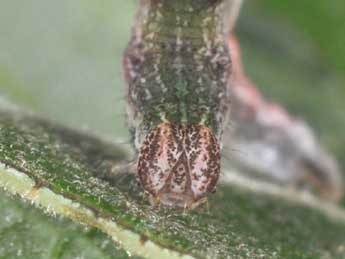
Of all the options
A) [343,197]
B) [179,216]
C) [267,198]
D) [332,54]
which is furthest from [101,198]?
[332,54]

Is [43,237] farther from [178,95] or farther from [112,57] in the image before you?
[112,57]

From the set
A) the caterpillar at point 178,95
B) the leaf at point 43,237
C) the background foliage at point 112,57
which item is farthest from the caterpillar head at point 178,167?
the background foliage at point 112,57

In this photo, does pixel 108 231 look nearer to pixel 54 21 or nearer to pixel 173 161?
pixel 173 161

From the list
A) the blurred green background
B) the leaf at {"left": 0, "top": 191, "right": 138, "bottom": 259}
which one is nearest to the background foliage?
the blurred green background

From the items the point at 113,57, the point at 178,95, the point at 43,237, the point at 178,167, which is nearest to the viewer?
the point at 43,237

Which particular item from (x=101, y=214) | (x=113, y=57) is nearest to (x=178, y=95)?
(x=101, y=214)

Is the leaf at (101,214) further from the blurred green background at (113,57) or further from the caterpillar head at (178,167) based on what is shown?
the blurred green background at (113,57)

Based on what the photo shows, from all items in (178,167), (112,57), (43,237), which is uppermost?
(112,57)

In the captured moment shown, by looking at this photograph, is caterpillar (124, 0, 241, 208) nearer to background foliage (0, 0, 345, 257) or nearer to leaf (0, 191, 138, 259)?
leaf (0, 191, 138, 259)
